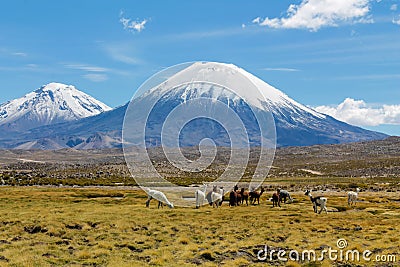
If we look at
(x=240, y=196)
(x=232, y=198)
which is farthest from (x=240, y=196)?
(x=232, y=198)

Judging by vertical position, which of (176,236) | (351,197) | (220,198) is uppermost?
(351,197)

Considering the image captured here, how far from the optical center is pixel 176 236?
25.2 m

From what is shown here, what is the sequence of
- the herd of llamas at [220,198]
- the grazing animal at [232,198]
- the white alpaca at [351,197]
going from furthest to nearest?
1. the white alpaca at [351,197]
2. the grazing animal at [232,198]
3. the herd of llamas at [220,198]

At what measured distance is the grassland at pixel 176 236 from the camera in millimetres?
20016

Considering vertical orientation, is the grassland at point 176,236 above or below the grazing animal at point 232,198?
below

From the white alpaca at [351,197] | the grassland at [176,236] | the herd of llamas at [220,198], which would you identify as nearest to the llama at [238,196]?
the herd of llamas at [220,198]

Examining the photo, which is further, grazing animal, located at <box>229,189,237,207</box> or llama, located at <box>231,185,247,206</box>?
llama, located at <box>231,185,247,206</box>

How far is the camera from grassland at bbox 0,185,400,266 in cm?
2002

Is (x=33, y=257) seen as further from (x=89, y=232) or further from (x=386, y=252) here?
(x=386, y=252)

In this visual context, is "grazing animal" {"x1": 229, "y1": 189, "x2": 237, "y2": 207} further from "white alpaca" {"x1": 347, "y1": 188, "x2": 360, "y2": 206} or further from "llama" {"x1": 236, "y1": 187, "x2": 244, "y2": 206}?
"white alpaca" {"x1": 347, "y1": 188, "x2": 360, "y2": 206}

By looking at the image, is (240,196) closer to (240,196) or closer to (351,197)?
(240,196)

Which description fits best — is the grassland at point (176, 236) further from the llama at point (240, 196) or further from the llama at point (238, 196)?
the llama at point (240, 196)

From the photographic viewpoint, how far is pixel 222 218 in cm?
3209

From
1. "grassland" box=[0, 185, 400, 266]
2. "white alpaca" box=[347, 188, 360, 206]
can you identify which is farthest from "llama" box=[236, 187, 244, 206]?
"white alpaca" box=[347, 188, 360, 206]
